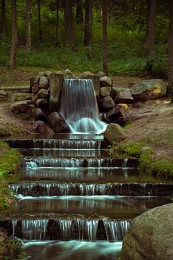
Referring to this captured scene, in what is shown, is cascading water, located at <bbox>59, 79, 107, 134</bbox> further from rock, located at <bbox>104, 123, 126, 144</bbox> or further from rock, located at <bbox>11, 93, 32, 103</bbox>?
rock, located at <bbox>104, 123, 126, 144</bbox>

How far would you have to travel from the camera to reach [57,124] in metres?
18.7

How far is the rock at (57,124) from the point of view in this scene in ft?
61.0

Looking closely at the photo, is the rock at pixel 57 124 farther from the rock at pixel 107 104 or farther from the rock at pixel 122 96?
the rock at pixel 122 96

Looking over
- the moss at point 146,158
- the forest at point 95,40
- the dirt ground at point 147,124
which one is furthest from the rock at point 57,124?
the forest at point 95,40

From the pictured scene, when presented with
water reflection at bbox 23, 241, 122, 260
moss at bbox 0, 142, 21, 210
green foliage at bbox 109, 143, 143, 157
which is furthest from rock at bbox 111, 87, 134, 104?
water reflection at bbox 23, 241, 122, 260

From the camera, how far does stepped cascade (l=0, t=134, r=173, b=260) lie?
26.7ft

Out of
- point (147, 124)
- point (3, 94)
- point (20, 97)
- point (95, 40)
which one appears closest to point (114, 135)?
point (147, 124)

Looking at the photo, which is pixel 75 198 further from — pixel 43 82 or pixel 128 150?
pixel 43 82

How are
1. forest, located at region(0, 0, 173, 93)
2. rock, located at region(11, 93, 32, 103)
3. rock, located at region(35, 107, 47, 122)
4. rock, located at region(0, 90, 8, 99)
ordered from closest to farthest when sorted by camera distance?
rock, located at region(35, 107, 47, 122) → rock, located at region(11, 93, 32, 103) → rock, located at region(0, 90, 8, 99) → forest, located at region(0, 0, 173, 93)

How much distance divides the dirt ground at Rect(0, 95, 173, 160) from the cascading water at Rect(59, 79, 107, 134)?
1.66 metres

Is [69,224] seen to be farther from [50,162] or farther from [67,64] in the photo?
[67,64]

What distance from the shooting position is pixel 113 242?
823cm

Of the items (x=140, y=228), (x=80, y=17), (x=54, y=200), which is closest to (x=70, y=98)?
(x=54, y=200)

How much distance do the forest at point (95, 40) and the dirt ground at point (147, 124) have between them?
8.36 ft
